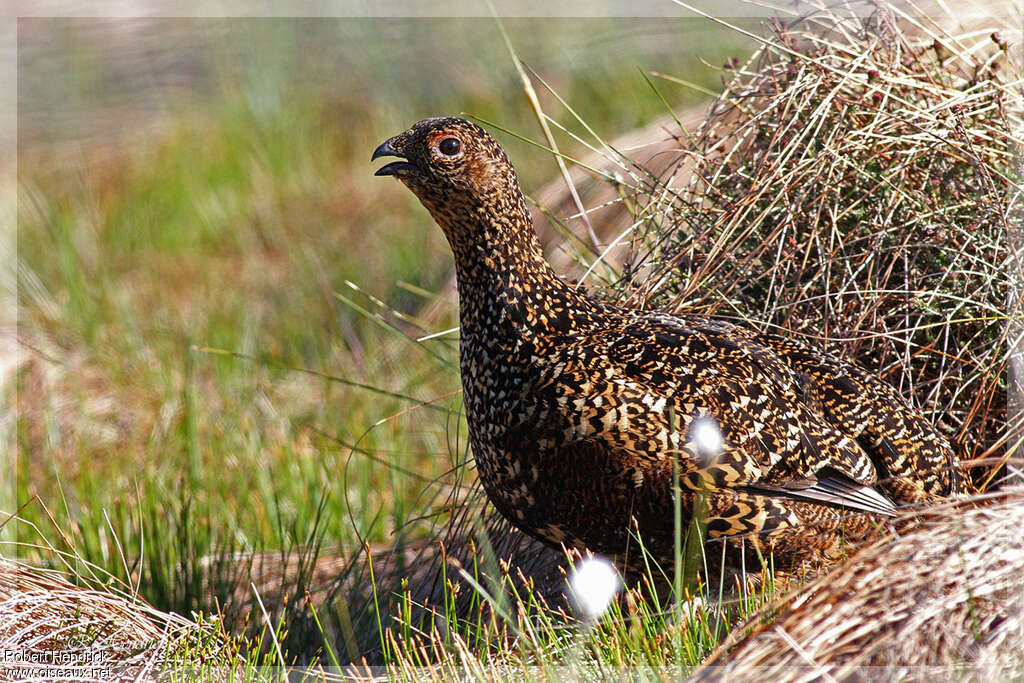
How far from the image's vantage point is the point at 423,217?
8820mm

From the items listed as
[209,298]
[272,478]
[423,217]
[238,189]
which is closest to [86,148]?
[238,189]

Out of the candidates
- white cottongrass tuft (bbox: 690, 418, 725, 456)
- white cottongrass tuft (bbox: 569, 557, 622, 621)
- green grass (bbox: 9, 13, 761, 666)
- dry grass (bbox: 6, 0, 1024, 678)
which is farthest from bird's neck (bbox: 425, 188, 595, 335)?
green grass (bbox: 9, 13, 761, 666)

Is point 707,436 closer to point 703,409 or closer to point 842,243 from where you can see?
point 703,409

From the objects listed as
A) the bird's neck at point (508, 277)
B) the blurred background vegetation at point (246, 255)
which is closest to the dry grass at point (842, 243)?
the bird's neck at point (508, 277)

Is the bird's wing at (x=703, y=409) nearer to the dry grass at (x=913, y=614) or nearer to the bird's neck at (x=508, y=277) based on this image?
the bird's neck at (x=508, y=277)

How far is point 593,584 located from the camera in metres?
3.25

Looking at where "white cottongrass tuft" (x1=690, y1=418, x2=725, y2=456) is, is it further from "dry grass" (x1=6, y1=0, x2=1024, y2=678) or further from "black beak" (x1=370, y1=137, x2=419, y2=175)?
"black beak" (x1=370, y1=137, x2=419, y2=175)

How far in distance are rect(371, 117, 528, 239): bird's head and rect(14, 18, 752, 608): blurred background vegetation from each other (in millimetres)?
Result: 1231

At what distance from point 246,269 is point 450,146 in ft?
19.4

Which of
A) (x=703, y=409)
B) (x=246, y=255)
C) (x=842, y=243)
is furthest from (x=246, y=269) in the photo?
(x=703, y=409)

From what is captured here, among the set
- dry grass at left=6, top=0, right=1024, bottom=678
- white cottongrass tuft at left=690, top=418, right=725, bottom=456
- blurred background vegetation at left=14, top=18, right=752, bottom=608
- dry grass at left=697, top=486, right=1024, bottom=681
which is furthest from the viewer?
blurred background vegetation at left=14, top=18, right=752, bottom=608

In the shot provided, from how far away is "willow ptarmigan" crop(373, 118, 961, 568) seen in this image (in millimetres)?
3100

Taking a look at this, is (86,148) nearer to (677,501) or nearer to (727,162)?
(727,162)

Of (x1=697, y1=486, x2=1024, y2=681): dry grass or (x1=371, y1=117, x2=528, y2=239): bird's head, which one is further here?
(x1=371, y1=117, x2=528, y2=239): bird's head
